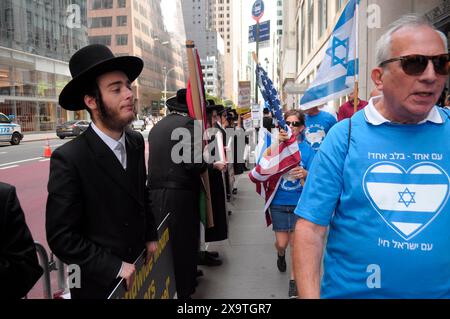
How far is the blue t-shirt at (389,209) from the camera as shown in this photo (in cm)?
159

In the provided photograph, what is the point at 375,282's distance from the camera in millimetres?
1649

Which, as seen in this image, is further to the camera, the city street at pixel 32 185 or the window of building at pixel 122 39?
the window of building at pixel 122 39

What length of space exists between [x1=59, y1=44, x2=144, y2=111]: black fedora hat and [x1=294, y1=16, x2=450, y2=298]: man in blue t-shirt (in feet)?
4.42

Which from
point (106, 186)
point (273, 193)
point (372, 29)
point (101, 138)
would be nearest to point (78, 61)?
point (101, 138)

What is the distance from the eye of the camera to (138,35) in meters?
76.9

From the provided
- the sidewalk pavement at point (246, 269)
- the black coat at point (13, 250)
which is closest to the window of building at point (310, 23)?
the sidewalk pavement at point (246, 269)

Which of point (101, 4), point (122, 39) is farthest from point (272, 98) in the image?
point (101, 4)

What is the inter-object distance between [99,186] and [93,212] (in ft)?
0.47

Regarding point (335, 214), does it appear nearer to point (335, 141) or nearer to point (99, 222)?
point (335, 141)

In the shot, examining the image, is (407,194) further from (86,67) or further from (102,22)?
(102,22)

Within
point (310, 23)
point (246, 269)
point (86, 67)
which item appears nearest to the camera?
point (86, 67)

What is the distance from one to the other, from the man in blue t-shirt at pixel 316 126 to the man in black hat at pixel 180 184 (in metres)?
2.13

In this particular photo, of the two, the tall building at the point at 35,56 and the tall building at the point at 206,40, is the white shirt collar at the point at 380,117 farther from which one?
the tall building at the point at 206,40

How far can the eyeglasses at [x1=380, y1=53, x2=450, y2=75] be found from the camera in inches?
63.7
